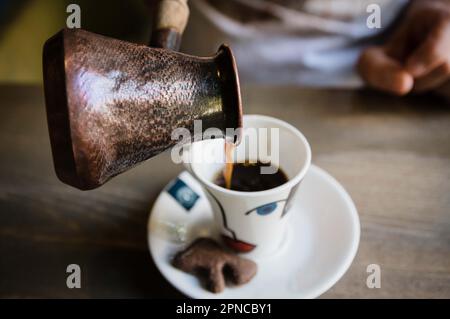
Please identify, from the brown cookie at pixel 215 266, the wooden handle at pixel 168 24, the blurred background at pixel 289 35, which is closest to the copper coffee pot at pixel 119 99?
the wooden handle at pixel 168 24

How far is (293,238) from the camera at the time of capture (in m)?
0.71

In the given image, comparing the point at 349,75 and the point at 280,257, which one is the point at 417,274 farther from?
the point at 349,75

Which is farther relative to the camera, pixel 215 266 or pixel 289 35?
pixel 289 35

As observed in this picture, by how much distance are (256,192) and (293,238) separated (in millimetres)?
160

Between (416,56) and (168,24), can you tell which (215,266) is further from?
(416,56)

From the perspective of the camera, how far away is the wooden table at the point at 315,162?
680 millimetres

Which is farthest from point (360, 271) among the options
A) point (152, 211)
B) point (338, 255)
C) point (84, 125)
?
point (84, 125)

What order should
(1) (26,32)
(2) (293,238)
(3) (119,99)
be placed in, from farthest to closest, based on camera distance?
(1) (26,32) → (2) (293,238) → (3) (119,99)

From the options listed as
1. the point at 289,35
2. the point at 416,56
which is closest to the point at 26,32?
the point at 289,35

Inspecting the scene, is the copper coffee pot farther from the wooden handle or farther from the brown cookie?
the brown cookie

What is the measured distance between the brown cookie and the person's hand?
480 millimetres

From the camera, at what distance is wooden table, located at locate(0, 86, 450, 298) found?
680 millimetres

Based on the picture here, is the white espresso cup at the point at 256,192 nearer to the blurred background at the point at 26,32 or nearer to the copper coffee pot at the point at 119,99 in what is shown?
the copper coffee pot at the point at 119,99

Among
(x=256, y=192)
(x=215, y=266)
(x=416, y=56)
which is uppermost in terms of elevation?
(x=416, y=56)
